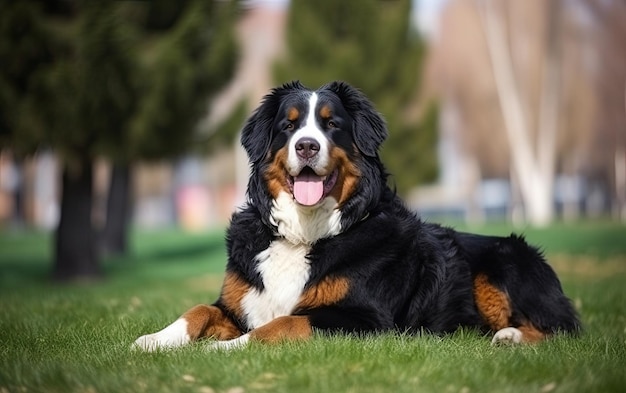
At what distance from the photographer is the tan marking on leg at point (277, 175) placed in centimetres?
568

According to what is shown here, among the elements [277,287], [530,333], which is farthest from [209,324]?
[530,333]

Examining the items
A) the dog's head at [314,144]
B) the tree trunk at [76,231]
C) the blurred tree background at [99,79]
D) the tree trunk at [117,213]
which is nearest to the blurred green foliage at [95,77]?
the blurred tree background at [99,79]

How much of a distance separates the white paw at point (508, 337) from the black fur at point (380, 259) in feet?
0.94

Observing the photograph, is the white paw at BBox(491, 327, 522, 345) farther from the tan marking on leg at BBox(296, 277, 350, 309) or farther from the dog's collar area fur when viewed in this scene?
the dog's collar area fur

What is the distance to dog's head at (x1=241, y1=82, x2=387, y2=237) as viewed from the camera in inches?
218

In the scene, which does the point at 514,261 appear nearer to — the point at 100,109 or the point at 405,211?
the point at 405,211

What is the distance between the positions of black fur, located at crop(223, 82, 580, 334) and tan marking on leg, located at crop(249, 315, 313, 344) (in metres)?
0.11

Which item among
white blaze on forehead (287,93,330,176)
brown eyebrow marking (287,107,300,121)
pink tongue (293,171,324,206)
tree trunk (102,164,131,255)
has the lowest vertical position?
tree trunk (102,164,131,255)

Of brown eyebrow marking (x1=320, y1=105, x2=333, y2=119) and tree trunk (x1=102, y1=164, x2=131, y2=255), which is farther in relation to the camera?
tree trunk (x1=102, y1=164, x2=131, y2=255)

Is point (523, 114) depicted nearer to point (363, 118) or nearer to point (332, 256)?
point (363, 118)

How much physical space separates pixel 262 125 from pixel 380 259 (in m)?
1.26

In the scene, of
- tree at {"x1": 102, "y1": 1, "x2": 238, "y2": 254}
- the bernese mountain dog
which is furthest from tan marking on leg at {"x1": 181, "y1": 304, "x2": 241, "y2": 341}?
tree at {"x1": 102, "y1": 1, "x2": 238, "y2": 254}

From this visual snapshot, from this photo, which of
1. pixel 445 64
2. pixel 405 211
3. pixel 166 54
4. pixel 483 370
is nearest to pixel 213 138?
pixel 166 54

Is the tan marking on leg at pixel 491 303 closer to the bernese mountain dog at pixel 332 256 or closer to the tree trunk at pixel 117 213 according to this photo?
the bernese mountain dog at pixel 332 256
